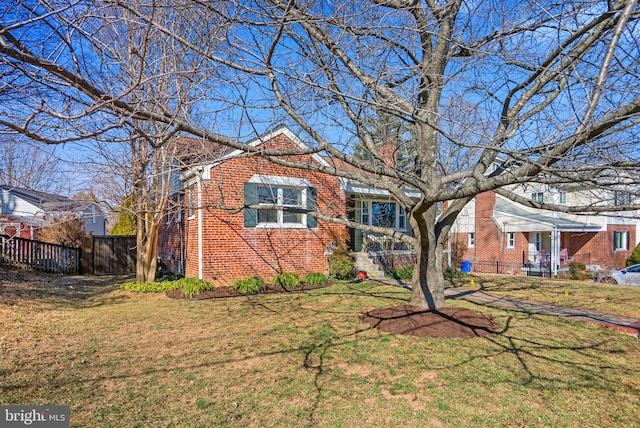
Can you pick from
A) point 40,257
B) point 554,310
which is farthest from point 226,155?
point 40,257

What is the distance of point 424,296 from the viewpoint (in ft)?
23.9

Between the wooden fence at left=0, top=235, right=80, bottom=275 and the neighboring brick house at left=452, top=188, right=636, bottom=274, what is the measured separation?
21552 millimetres

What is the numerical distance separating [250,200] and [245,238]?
118 centimetres

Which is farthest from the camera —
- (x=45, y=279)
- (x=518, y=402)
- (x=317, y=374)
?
(x=45, y=279)

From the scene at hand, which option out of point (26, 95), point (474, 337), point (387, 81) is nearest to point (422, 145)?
point (387, 81)

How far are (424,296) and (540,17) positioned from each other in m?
4.94

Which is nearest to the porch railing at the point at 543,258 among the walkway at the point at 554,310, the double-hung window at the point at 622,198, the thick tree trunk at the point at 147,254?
the walkway at the point at 554,310

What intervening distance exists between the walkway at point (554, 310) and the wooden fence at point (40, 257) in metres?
13.3

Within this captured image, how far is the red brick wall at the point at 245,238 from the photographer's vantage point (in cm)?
1100

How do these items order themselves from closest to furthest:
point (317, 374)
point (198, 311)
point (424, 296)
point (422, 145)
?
point (317, 374)
point (422, 145)
point (424, 296)
point (198, 311)

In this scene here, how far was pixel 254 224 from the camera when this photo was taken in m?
11.6

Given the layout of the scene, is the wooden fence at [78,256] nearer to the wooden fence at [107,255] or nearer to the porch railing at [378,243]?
the wooden fence at [107,255]

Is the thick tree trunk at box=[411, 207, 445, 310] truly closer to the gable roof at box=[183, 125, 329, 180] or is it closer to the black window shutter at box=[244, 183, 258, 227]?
the gable roof at box=[183, 125, 329, 180]

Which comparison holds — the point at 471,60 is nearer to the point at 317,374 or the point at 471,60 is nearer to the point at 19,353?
the point at 317,374
